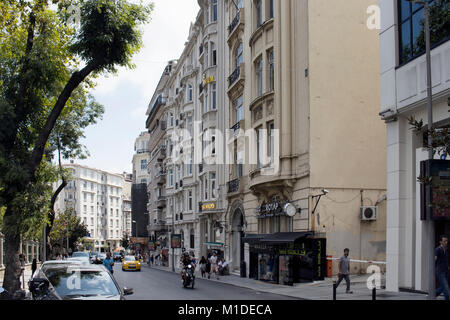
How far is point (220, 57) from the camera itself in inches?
1667

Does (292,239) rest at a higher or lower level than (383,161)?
lower

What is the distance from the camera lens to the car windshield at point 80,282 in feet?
31.9

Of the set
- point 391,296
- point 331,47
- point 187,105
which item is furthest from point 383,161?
point 187,105

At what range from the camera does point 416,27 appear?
17.2 meters

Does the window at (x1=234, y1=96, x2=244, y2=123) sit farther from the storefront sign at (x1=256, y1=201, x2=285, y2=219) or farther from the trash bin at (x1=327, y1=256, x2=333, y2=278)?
the trash bin at (x1=327, y1=256, x2=333, y2=278)

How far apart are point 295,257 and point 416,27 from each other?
12104 mm

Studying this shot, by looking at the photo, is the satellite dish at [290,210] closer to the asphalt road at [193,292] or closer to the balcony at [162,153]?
the asphalt road at [193,292]

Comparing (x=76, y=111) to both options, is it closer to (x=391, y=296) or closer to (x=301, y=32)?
(x=301, y=32)

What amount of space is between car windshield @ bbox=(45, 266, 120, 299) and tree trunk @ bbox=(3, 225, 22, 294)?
22.3 feet

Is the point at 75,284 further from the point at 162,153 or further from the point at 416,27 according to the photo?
the point at 162,153

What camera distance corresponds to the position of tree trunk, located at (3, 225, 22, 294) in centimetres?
1656

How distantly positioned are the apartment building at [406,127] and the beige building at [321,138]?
6.27 meters
